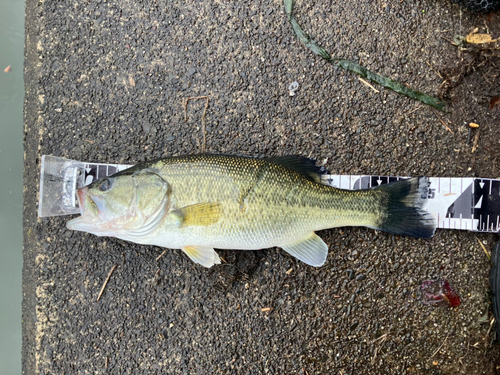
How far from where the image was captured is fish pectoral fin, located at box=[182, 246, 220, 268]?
2146mm

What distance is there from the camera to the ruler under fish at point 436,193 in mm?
2371

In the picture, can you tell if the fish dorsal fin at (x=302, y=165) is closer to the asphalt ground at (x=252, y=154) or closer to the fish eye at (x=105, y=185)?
the asphalt ground at (x=252, y=154)

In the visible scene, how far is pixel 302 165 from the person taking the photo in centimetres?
225

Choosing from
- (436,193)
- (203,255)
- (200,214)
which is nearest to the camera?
(200,214)

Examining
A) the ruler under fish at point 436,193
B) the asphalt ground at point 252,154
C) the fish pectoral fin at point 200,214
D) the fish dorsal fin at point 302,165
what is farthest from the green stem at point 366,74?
the fish pectoral fin at point 200,214

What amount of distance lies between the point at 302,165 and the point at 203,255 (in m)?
1.04

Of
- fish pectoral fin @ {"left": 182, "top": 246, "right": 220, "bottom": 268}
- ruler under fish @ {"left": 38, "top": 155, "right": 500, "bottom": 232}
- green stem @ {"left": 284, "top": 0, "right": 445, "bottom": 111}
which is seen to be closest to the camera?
fish pectoral fin @ {"left": 182, "top": 246, "right": 220, "bottom": 268}

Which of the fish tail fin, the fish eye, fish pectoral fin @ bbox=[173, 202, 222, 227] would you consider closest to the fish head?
the fish eye

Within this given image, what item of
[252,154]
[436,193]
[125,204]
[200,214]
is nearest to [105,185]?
[125,204]

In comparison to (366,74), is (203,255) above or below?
below

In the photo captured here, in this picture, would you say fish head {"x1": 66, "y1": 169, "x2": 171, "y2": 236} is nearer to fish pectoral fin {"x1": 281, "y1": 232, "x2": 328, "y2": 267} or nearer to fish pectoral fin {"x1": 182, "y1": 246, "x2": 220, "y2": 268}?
fish pectoral fin {"x1": 182, "y1": 246, "x2": 220, "y2": 268}

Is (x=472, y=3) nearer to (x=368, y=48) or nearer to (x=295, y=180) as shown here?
(x=368, y=48)

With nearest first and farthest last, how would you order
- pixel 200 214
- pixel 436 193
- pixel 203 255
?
pixel 200 214 < pixel 203 255 < pixel 436 193

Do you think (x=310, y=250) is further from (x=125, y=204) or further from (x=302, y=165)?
(x=125, y=204)
